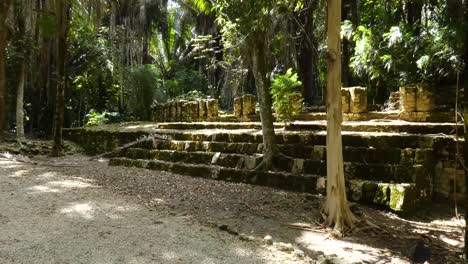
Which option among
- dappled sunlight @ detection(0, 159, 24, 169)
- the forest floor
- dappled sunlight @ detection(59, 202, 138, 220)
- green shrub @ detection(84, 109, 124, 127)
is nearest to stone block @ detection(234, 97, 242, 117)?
the forest floor

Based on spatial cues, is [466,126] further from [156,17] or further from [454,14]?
[156,17]

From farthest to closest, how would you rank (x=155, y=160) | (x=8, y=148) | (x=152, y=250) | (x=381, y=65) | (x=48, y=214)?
(x=381, y=65) → (x=8, y=148) → (x=155, y=160) → (x=48, y=214) → (x=152, y=250)

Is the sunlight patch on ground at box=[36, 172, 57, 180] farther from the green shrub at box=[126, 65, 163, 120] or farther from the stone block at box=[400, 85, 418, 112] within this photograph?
the green shrub at box=[126, 65, 163, 120]

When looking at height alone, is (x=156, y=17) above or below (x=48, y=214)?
above

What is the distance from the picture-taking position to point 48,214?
534 centimetres

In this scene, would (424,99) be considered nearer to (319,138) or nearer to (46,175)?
(319,138)

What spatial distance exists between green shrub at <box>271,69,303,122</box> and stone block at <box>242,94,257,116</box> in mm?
1632

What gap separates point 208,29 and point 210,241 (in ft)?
54.5

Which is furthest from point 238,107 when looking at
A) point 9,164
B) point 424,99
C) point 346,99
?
point 9,164

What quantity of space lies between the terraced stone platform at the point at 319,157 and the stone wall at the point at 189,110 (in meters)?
2.71

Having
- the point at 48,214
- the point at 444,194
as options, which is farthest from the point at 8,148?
the point at 444,194

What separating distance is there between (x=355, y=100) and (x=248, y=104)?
11.6ft

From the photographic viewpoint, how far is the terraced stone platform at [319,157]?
20.3 ft

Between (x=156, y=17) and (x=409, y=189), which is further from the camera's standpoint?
(x=156, y=17)
